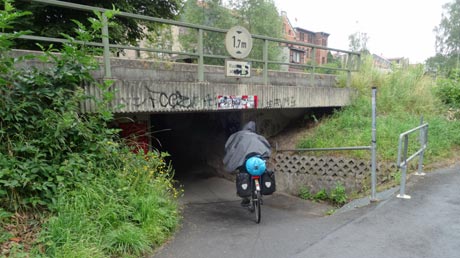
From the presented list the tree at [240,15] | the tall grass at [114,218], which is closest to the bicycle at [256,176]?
the tall grass at [114,218]

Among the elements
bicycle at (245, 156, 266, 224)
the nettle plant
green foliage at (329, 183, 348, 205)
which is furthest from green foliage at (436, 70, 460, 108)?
the nettle plant

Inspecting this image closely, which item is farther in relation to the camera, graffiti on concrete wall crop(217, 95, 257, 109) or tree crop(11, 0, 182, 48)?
tree crop(11, 0, 182, 48)

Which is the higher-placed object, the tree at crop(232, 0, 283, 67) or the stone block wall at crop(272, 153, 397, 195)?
the tree at crop(232, 0, 283, 67)

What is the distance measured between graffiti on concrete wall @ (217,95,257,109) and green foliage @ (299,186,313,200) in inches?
104

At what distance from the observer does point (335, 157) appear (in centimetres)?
738

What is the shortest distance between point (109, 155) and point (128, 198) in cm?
73

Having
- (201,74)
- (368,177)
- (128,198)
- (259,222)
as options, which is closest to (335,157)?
(368,177)

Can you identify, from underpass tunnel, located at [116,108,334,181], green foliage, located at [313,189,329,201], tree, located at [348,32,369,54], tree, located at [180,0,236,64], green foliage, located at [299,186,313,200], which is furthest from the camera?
tree, located at [348,32,369,54]

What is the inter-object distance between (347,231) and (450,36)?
39.9 metres

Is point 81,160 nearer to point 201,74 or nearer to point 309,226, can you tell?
point 201,74

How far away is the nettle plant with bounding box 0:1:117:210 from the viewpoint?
3430 millimetres

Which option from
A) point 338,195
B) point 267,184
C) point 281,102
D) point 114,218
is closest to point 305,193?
point 338,195

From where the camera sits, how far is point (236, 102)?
6.38m

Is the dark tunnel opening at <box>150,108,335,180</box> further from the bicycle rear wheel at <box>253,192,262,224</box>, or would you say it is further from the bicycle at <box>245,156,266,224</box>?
the bicycle rear wheel at <box>253,192,262,224</box>
